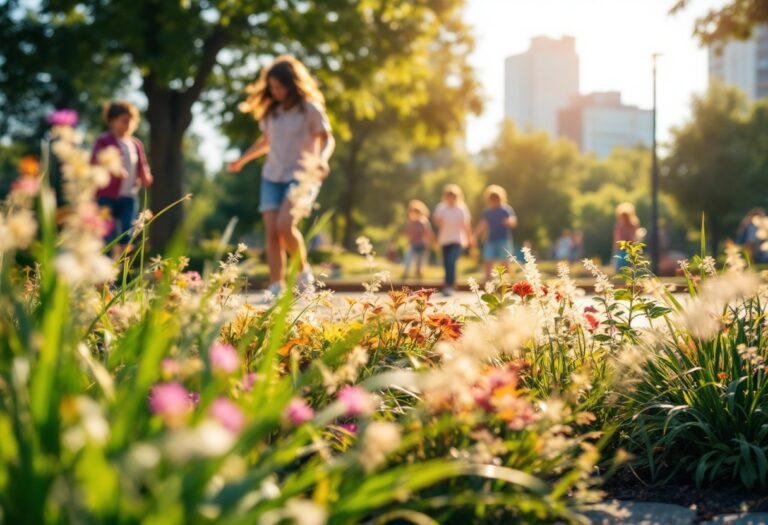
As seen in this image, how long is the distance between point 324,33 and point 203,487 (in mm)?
15251

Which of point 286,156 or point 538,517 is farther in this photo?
point 286,156

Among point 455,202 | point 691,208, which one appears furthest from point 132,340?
point 691,208

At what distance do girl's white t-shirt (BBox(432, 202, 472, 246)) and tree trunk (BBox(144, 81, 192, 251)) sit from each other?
6617mm

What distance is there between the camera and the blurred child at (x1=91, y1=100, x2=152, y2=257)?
805 centimetres

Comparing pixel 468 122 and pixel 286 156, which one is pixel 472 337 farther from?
pixel 468 122

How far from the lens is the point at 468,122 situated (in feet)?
68.6

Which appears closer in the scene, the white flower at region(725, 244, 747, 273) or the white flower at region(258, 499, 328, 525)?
the white flower at region(258, 499, 328, 525)

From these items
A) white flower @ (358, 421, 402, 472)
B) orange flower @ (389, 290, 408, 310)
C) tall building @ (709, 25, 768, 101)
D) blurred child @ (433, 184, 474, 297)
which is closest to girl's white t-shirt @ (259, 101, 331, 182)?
orange flower @ (389, 290, 408, 310)

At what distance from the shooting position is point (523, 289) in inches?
137

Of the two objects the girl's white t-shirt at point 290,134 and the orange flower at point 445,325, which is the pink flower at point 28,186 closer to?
the orange flower at point 445,325

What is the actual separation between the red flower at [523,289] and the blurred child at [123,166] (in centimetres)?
521

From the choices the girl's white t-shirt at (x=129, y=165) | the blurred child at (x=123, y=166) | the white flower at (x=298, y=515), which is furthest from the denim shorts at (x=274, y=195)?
the white flower at (x=298, y=515)

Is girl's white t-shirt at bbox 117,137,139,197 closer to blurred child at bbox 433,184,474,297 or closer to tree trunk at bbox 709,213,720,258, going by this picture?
blurred child at bbox 433,184,474,297

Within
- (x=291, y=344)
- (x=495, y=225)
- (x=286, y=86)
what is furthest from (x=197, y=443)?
(x=495, y=225)
